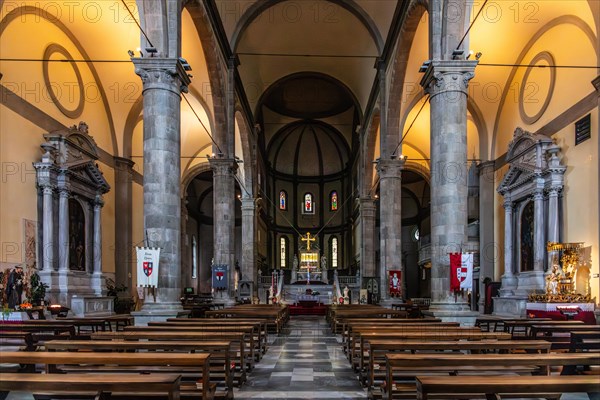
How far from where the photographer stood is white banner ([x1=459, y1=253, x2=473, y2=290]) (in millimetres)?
10422

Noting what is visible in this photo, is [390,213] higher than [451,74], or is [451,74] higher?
[451,74]

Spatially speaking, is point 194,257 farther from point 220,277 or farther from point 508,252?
point 508,252

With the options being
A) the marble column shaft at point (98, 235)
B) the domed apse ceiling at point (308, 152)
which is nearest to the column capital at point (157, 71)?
the marble column shaft at point (98, 235)

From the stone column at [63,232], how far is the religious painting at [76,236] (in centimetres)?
55

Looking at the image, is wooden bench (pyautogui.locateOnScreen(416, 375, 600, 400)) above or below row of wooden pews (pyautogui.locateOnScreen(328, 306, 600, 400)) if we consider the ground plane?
above

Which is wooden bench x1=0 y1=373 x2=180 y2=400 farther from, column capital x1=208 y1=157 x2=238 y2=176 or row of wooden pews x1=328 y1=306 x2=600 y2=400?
column capital x1=208 y1=157 x2=238 y2=176

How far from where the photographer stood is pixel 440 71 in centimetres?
1139

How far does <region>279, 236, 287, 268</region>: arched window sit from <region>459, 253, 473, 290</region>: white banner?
33.4 m

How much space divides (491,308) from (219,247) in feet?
33.6

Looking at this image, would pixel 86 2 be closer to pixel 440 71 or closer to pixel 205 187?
pixel 440 71

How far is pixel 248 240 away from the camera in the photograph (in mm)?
26359

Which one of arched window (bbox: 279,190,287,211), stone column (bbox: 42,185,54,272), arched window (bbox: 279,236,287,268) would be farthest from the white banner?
arched window (bbox: 279,190,287,211)

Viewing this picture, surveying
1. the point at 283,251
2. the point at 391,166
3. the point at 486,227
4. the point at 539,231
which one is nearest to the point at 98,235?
the point at 391,166

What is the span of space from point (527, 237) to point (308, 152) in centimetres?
2896
